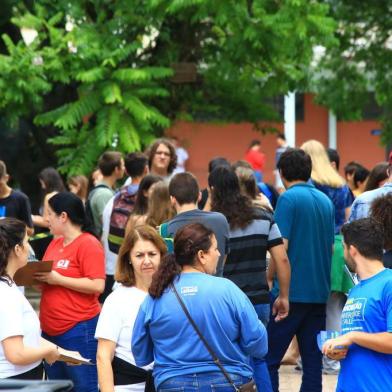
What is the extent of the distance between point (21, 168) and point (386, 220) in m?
11.3

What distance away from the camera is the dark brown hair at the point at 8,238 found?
20.7 ft

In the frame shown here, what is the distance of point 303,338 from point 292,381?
1.84 meters

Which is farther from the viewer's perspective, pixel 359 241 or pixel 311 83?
pixel 311 83

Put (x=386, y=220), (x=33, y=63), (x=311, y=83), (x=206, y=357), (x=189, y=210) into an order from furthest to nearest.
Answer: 1. (x=311, y=83)
2. (x=33, y=63)
3. (x=189, y=210)
4. (x=386, y=220)
5. (x=206, y=357)

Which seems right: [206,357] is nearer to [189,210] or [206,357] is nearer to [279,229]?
[189,210]

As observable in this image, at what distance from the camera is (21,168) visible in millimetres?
17266

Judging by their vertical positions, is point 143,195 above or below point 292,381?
above

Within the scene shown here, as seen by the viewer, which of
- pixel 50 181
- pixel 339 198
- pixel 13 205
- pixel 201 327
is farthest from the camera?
pixel 50 181

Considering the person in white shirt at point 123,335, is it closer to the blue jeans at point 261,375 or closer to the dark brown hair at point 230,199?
the dark brown hair at point 230,199

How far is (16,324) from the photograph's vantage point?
596 cm

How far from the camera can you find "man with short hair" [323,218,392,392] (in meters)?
5.72

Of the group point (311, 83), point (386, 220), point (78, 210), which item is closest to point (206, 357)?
point (386, 220)

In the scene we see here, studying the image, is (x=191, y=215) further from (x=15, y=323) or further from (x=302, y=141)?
(x=302, y=141)

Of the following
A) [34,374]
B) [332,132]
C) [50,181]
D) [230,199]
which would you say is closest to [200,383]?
[34,374]
